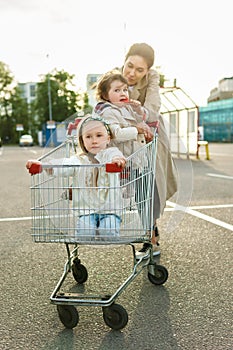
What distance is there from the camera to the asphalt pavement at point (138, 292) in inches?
113

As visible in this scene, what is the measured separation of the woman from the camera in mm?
3961

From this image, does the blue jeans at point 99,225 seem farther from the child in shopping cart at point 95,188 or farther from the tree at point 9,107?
the tree at point 9,107

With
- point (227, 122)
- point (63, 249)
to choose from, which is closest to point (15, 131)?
point (227, 122)

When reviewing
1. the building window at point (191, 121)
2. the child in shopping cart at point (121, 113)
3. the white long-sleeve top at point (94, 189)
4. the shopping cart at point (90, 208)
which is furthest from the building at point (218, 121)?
the white long-sleeve top at point (94, 189)

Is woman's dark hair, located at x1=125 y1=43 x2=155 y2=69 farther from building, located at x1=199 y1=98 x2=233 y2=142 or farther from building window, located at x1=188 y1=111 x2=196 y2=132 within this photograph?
building, located at x1=199 y1=98 x2=233 y2=142

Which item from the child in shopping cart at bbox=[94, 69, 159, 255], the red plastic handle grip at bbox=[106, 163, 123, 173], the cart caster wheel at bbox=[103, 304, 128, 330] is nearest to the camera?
the red plastic handle grip at bbox=[106, 163, 123, 173]

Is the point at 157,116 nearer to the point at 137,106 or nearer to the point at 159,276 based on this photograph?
the point at 137,106

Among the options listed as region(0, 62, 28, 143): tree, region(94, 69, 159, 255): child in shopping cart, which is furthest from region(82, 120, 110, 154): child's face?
region(0, 62, 28, 143): tree

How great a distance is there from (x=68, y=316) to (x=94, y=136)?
112 cm

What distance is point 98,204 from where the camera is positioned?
10.1 ft

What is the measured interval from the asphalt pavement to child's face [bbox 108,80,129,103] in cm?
82

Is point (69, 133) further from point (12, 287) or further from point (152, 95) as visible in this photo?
point (12, 287)

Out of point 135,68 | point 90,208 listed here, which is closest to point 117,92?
point 135,68

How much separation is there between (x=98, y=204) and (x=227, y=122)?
54272mm
